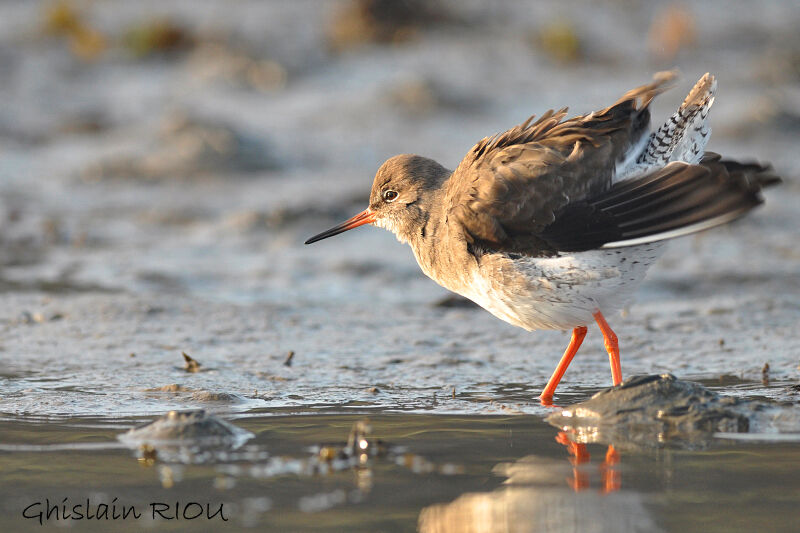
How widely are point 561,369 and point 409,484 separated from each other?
80.0 inches

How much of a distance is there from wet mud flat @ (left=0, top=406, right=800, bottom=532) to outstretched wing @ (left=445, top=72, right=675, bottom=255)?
114 centimetres

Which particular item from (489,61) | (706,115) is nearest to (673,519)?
(706,115)

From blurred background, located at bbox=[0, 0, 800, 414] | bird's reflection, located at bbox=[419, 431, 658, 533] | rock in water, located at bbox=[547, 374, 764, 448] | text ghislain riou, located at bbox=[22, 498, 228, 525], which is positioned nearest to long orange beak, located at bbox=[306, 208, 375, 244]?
blurred background, located at bbox=[0, 0, 800, 414]

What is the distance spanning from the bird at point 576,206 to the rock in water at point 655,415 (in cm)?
58

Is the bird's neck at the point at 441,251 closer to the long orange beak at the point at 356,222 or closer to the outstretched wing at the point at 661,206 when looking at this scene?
the long orange beak at the point at 356,222

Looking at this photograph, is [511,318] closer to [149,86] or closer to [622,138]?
[622,138]

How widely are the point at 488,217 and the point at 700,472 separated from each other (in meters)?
1.94

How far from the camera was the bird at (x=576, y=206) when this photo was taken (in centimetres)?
557

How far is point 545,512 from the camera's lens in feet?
13.8

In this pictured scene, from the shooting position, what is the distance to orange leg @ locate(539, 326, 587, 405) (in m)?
6.10

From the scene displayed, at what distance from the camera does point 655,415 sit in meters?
5.32

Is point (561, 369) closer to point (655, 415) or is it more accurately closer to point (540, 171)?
point (655, 415)

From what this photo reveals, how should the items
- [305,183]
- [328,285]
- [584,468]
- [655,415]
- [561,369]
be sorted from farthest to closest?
[305,183]
[328,285]
[561,369]
[655,415]
[584,468]

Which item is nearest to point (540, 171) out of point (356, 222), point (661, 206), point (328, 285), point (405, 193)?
point (661, 206)
